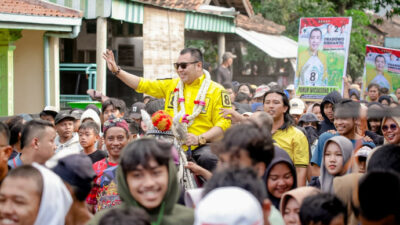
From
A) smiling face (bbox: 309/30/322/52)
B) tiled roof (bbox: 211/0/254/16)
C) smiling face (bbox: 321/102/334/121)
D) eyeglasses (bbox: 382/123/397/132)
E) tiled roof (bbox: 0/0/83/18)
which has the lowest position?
smiling face (bbox: 321/102/334/121)

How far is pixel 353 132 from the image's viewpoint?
6.30 metres

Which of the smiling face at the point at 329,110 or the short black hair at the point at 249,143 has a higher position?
the short black hair at the point at 249,143

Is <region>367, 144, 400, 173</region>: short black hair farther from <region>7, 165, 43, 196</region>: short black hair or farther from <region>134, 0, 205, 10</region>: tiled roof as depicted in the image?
<region>134, 0, 205, 10</region>: tiled roof

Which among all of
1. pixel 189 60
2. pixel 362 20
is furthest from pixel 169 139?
pixel 362 20

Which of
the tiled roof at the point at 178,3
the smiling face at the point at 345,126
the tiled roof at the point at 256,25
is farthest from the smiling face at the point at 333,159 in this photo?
the tiled roof at the point at 256,25

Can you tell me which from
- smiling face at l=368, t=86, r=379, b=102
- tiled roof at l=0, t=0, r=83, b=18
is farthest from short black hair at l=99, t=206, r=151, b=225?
smiling face at l=368, t=86, r=379, b=102

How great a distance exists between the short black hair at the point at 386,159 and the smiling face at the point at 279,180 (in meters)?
0.78

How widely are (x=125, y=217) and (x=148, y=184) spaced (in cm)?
41

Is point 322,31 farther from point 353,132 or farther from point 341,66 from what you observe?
point 353,132

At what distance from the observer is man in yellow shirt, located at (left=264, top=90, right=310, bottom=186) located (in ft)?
19.5

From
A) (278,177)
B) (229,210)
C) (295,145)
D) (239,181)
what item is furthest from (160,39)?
(229,210)

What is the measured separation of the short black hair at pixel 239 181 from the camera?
3.06 metres

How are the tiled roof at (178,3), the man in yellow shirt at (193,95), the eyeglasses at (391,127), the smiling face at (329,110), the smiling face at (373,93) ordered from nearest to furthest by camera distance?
the eyeglasses at (391,127), the man in yellow shirt at (193,95), the smiling face at (329,110), the smiling face at (373,93), the tiled roof at (178,3)

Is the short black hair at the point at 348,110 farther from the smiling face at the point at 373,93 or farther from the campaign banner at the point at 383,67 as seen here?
the campaign banner at the point at 383,67
